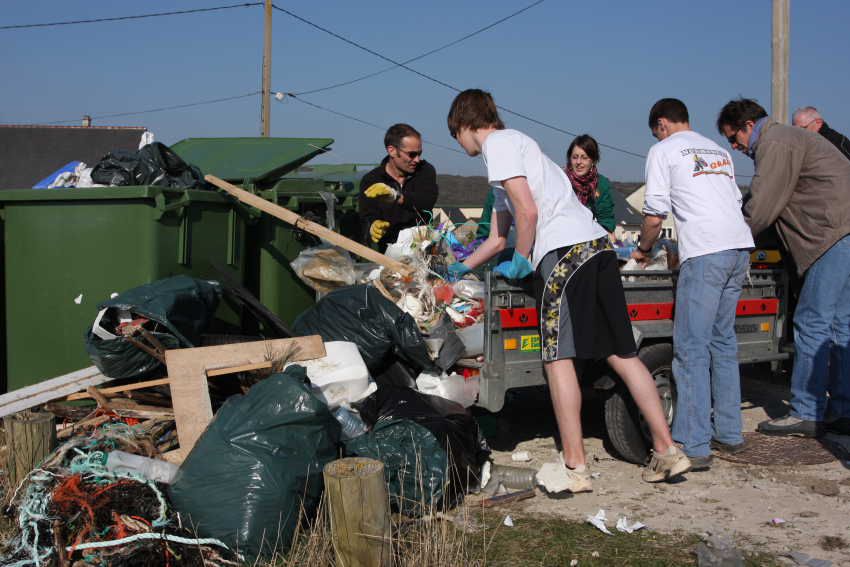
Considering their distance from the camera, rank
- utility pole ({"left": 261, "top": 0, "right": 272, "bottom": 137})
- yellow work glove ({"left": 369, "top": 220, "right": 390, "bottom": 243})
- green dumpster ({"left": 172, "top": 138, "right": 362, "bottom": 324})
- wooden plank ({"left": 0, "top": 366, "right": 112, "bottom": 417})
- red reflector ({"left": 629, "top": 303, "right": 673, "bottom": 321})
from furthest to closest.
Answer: utility pole ({"left": 261, "top": 0, "right": 272, "bottom": 137}) < green dumpster ({"left": 172, "top": 138, "right": 362, "bottom": 324}) < yellow work glove ({"left": 369, "top": 220, "right": 390, "bottom": 243}) < red reflector ({"left": 629, "top": 303, "right": 673, "bottom": 321}) < wooden plank ({"left": 0, "top": 366, "right": 112, "bottom": 417})

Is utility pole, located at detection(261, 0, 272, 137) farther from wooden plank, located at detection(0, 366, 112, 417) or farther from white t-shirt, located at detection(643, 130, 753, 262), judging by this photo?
white t-shirt, located at detection(643, 130, 753, 262)

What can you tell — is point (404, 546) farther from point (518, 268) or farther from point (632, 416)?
point (632, 416)

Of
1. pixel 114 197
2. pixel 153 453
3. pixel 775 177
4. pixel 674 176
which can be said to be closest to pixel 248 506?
pixel 153 453

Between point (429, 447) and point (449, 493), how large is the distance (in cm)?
27

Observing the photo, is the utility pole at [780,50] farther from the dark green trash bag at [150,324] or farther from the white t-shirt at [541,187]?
the dark green trash bag at [150,324]

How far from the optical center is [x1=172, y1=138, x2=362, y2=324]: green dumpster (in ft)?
20.1

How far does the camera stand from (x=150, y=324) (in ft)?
14.6

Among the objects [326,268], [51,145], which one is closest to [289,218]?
[326,268]

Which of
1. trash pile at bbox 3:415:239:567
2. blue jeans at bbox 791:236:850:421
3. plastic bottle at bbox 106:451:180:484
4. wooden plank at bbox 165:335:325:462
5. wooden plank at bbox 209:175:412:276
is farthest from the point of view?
wooden plank at bbox 209:175:412:276

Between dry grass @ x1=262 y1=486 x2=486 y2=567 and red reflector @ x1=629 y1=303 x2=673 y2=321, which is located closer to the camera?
dry grass @ x1=262 y1=486 x2=486 y2=567

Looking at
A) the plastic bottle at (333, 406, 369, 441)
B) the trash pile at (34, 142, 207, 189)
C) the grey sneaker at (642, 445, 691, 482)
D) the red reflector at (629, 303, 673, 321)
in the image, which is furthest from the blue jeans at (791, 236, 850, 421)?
the trash pile at (34, 142, 207, 189)

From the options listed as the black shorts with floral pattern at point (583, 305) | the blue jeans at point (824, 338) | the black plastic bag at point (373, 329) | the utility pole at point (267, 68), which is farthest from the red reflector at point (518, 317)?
the utility pole at point (267, 68)

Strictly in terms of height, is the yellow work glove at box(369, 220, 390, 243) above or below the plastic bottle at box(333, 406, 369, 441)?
above

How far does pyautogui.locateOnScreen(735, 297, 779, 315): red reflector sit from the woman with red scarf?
1223mm
